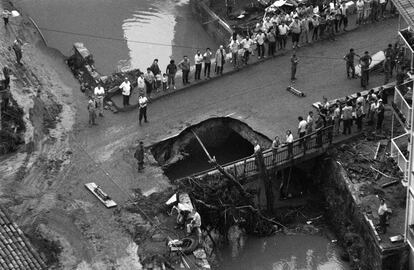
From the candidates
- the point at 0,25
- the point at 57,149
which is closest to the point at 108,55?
the point at 0,25

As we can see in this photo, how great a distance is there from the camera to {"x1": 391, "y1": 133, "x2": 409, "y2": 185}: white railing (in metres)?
39.2

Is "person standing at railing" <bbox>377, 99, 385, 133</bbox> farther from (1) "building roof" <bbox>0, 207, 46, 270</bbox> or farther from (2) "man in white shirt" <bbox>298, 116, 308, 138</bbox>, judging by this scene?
(1) "building roof" <bbox>0, 207, 46, 270</bbox>

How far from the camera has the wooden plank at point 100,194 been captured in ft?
136

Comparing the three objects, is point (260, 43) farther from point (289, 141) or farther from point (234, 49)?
point (289, 141)

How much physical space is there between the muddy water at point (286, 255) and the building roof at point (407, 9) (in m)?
10.5

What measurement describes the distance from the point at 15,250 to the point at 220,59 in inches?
682

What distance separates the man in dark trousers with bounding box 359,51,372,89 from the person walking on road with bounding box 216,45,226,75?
255 inches

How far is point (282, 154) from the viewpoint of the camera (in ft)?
146

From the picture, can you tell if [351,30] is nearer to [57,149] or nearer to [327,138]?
[327,138]

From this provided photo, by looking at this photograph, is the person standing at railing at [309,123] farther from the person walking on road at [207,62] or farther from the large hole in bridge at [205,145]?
the person walking on road at [207,62]

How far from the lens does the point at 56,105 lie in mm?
48594

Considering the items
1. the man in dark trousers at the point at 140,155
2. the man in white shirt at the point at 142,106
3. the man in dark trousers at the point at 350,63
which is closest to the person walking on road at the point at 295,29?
the man in dark trousers at the point at 350,63

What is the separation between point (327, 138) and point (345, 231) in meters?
4.60

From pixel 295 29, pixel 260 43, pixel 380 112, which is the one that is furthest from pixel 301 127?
pixel 295 29
